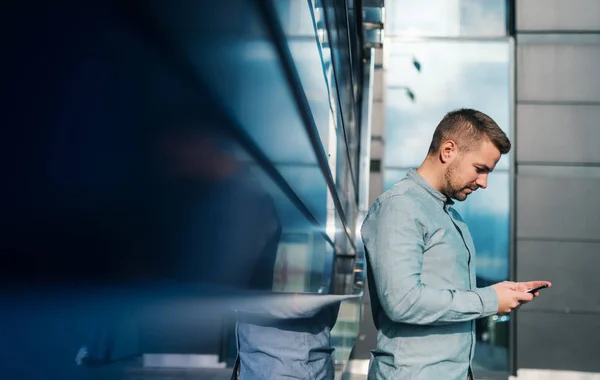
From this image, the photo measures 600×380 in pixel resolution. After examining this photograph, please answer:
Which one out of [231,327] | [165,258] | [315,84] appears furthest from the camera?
[315,84]

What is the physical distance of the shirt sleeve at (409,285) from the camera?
1509 millimetres

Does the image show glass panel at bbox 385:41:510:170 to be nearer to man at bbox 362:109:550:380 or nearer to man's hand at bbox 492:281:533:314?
man at bbox 362:109:550:380

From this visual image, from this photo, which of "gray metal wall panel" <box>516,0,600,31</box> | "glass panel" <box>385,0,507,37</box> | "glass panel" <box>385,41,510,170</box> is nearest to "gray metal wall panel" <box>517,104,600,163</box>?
"glass panel" <box>385,41,510,170</box>

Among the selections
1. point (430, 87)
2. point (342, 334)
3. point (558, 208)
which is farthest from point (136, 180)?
point (558, 208)

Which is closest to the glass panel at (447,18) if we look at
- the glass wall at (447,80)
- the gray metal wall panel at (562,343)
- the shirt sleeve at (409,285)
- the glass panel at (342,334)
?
the glass wall at (447,80)

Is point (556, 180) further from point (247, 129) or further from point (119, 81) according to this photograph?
point (119, 81)

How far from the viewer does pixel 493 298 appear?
62.7 inches

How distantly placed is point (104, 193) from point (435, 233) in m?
1.32

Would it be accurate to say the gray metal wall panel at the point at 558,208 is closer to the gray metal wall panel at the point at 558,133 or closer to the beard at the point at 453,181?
the gray metal wall panel at the point at 558,133

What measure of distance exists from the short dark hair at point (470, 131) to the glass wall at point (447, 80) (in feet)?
17.4

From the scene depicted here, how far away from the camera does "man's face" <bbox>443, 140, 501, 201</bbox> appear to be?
176 centimetres

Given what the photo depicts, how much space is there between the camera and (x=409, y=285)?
4.93 feet

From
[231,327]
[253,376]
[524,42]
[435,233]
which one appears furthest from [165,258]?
[524,42]

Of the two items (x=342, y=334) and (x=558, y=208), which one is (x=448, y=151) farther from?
(x=558, y=208)
